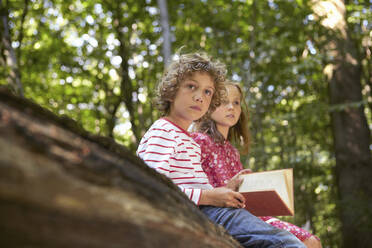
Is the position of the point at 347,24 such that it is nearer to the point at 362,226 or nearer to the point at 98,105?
the point at 362,226

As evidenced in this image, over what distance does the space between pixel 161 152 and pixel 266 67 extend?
5.45m

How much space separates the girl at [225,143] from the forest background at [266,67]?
1009mm

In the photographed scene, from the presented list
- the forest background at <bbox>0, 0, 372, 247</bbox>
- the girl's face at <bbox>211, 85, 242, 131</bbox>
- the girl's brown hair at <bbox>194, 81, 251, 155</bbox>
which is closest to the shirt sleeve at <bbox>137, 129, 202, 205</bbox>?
the girl's brown hair at <bbox>194, 81, 251, 155</bbox>

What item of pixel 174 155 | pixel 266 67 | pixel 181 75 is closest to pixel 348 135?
pixel 266 67

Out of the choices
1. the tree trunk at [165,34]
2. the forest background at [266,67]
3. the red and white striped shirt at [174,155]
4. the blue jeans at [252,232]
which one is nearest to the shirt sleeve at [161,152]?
the red and white striped shirt at [174,155]

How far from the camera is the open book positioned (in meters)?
2.02

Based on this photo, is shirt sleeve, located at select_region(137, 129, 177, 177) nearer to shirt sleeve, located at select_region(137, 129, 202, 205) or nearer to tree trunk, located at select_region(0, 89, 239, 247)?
shirt sleeve, located at select_region(137, 129, 202, 205)

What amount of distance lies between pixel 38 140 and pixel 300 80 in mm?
7263

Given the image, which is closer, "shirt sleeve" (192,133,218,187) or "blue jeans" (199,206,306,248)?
"blue jeans" (199,206,306,248)

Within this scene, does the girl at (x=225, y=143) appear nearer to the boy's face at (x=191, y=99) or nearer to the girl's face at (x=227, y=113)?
the girl's face at (x=227, y=113)

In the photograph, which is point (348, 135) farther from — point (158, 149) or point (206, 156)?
point (158, 149)

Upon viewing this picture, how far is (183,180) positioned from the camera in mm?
2205

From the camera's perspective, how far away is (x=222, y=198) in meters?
1.96

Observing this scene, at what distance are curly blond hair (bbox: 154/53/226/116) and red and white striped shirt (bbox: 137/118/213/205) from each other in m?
0.33
